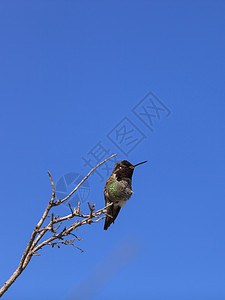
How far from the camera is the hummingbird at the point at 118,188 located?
8.87 metres

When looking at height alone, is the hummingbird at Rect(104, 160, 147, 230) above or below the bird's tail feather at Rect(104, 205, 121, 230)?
above

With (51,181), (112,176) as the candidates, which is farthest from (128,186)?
(51,181)

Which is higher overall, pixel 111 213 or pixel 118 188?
pixel 118 188

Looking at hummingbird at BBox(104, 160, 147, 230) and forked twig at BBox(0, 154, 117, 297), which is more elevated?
hummingbird at BBox(104, 160, 147, 230)

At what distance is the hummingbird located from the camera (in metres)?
8.87

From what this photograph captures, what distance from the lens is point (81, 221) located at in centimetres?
830

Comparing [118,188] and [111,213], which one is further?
[111,213]

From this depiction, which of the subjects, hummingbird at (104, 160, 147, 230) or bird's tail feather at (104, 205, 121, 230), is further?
bird's tail feather at (104, 205, 121, 230)

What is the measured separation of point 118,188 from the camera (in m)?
8.97

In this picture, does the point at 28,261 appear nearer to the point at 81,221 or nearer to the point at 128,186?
the point at 81,221

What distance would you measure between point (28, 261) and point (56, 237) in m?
0.90

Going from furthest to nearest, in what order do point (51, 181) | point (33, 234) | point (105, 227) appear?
point (105, 227) < point (33, 234) < point (51, 181)

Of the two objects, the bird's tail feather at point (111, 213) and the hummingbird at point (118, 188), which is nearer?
the hummingbird at point (118, 188)

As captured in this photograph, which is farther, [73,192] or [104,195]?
[104,195]
